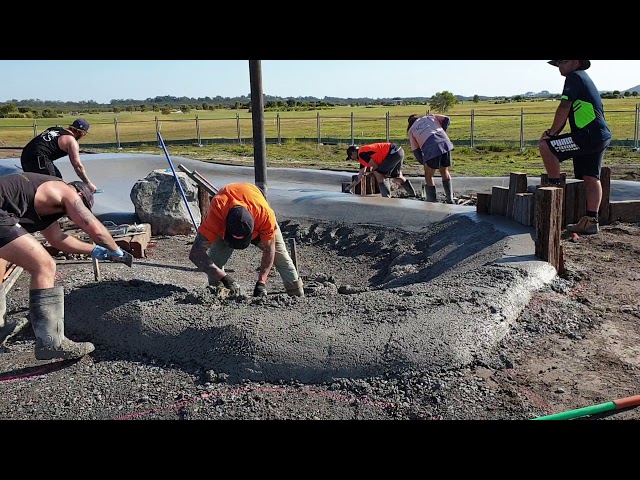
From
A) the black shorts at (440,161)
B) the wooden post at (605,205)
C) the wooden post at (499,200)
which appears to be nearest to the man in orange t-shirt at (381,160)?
the black shorts at (440,161)

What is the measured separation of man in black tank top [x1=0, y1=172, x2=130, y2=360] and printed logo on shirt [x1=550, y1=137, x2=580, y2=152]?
4.63 m

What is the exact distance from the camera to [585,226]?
7395 mm

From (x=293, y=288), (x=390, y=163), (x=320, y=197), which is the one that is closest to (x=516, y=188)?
(x=293, y=288)

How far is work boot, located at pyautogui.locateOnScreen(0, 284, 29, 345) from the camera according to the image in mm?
5312

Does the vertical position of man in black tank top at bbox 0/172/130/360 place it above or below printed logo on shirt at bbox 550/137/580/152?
below

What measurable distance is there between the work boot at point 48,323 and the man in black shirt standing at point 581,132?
500cm

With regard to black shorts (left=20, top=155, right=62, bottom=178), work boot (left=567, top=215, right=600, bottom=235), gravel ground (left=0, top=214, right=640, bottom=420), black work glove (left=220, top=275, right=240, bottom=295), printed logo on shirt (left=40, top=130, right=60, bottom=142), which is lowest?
gravel ground (left=0, top=214, right=640, bottom=420)

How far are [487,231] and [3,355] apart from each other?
15.7 ft

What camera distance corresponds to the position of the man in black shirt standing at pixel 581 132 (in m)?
6.84

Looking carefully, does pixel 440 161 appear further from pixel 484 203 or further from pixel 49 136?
pixel 49 136

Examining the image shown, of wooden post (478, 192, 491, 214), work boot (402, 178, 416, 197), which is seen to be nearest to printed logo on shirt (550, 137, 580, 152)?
wooden post (478, 192, 491, 214)

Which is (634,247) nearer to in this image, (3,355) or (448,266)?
(448,266)

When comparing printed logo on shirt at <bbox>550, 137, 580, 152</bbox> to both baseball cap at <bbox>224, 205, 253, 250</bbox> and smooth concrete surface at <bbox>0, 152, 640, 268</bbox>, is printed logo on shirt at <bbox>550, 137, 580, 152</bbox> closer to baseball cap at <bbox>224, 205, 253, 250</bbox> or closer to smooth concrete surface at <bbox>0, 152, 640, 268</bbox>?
smooth concrete surface at <bbox>0, 152, 640, 268</bbox>

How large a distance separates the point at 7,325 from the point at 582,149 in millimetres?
5691
